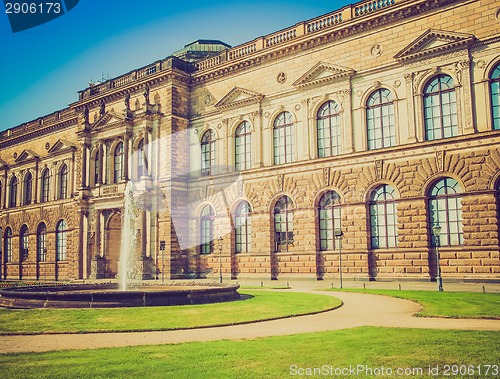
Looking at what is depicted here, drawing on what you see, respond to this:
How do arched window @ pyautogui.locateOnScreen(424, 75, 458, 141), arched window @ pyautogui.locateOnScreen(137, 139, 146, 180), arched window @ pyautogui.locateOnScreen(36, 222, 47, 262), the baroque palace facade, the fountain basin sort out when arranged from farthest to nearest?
arched window @ pyautogui.locateOnScreen(36, 222, 47, 262) < arched window @ pyautogui.locateOnScreen(137, 139, 146, 180) < arched window @ pyautogui.locateOnScreen(424, 75, 458, 141) < the baroque palace facade < the fountain basin

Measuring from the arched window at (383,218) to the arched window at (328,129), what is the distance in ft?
14.0

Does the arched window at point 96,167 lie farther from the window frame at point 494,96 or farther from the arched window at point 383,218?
the window frame at point 494,96

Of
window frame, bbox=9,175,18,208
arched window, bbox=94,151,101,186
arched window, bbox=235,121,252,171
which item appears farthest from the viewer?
window frame, bbox=9,175,18,208

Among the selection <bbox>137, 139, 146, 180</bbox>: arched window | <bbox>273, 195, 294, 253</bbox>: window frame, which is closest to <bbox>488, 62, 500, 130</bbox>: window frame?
<bbox>273, 195, 294, 253</bbox>: window frame

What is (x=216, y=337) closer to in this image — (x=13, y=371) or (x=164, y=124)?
(x=13, y=371)

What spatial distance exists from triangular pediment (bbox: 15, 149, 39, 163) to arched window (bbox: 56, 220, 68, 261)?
913cm

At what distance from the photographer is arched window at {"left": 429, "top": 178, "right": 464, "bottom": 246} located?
26.8 meters

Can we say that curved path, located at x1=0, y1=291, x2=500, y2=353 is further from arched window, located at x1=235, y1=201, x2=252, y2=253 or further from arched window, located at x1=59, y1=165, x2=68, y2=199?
arched window, located at x1=59, y1=165, x2=68, y2=199

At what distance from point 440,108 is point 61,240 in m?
37.8

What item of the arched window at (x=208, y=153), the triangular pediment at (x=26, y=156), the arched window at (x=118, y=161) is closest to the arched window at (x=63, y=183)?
the triangular pediment at (x=26, y=156)

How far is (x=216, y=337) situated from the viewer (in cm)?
1203

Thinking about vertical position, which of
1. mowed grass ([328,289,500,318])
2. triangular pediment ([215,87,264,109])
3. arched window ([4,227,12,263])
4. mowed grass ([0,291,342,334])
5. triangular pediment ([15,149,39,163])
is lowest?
mowed grass ([328,289,500,318])

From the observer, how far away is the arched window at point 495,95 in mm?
26266

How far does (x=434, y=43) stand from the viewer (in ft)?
92.5
